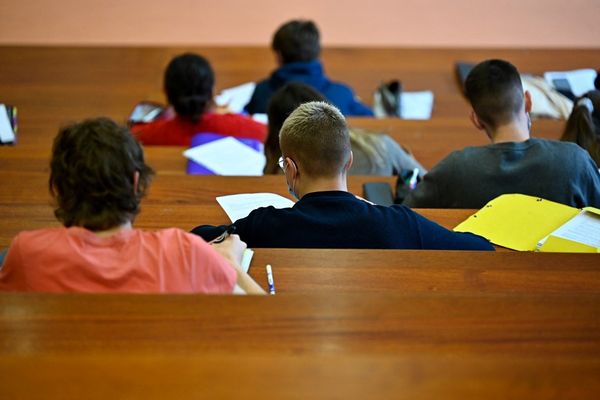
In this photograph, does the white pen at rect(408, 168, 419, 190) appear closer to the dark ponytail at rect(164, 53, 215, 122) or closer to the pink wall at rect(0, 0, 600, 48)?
the dark ponytail at rect(164, 53, 215, 122)

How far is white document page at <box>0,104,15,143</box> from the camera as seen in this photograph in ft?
11.4

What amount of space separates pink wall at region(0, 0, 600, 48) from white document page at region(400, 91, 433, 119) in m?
1.00

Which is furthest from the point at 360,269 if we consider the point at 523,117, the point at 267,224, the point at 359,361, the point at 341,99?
the point at 341,99

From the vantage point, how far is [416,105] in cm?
418

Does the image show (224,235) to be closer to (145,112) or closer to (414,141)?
(414,141)

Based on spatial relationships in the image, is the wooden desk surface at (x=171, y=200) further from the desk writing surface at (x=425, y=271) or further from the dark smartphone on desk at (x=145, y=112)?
the dark smartphone on desk at (x=145, y=112)

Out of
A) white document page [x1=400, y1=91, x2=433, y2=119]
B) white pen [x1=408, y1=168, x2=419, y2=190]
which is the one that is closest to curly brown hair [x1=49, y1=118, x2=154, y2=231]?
white pen [x1=408, y1=168, x2=419, y2=190]

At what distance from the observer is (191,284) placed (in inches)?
61.0

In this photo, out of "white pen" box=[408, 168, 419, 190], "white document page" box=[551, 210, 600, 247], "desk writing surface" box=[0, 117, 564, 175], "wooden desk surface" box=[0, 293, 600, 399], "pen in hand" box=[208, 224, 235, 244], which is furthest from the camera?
"desk writing surface" box=[0, 117, 564, 175]

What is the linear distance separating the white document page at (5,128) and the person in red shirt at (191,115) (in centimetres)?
57

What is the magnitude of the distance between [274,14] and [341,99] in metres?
1.97

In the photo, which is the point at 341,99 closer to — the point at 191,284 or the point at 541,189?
the point at 541,189

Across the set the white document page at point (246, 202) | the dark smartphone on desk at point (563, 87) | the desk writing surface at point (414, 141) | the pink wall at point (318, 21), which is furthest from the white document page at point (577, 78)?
the white document page at point (246, 202)

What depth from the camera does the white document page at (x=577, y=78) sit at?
414 centimetres
